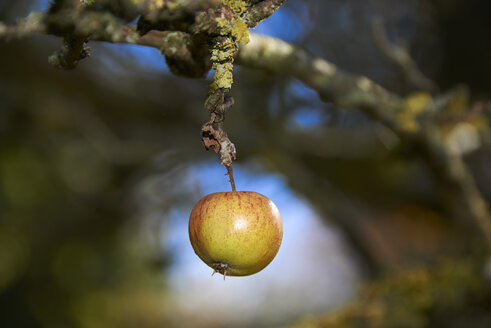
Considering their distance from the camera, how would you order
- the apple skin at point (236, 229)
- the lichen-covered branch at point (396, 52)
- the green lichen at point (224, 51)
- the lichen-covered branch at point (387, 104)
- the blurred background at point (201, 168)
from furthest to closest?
the blurred background at point (201, 168), the lichen-covered branch at point (396, 52), the lichen-covered branch at point (387, 104), the apple skin at point (236, 229), the green lichen at point (224, 51)

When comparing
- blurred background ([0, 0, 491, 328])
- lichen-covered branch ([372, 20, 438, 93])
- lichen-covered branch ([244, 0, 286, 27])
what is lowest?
lichen-covered branch ([244, 0, 286, 27])

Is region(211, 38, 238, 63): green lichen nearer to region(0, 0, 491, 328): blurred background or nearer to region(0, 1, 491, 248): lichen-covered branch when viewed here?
region(0, 1, 491, 248): lichen-covered branch

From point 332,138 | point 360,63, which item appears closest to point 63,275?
point 332,138

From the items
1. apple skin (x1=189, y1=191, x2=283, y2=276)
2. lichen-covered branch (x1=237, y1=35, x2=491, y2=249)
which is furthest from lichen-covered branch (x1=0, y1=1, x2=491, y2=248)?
apple skin (x1=189, y1=191, x2=283, y2=276)

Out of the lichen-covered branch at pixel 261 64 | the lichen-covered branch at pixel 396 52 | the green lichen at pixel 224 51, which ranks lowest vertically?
the green lichen at pixel 224 51

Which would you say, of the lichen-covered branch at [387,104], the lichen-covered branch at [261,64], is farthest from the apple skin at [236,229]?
the lichen-covered branch at [387,104]

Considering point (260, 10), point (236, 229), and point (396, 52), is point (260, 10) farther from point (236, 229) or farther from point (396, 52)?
point (396, 52)

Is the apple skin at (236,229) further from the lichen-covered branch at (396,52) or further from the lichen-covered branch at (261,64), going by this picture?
the lichen-covered branch at (396,52)
